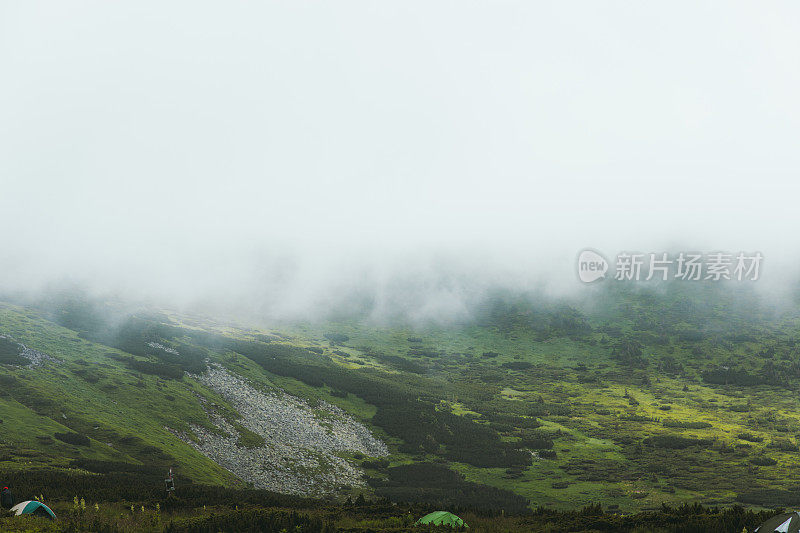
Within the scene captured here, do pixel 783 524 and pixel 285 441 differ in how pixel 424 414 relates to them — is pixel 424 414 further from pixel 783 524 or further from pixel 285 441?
pixel 783 524

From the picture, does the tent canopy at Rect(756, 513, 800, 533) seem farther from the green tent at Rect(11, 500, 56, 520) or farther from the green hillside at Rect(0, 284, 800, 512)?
the green tent at Rect(11, 500, 56, 520)

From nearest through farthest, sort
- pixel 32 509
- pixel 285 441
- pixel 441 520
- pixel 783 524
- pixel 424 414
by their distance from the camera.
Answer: pixel 783 524 < pixel 32 509 < pixel 441 520 < pixel 285 441 < pixel 424 414

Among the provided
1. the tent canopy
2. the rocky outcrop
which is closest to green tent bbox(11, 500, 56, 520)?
the rocky outcrop

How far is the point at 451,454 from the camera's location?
251 ft

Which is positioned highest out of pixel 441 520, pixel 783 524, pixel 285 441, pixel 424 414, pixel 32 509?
pixel 783 524

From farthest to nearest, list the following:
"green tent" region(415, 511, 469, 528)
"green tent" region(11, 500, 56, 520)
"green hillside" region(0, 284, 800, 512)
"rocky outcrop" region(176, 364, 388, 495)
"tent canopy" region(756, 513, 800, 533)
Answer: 1. "rocky outcrop" region(176, 364, 388, 495)
2. "green hillside" region(0, 284, 800, 512)
3. "green tent" region(415, 511, 469, 528)
4. "green tent" region(11, 500, 56, 520)
5. "tent canopy" region(756, 513, 800, 533)

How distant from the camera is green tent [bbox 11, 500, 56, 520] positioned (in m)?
24.2

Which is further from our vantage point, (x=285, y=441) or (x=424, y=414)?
(x=424, y=414)

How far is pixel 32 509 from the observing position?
24406mm

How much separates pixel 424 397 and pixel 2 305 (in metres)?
99.0

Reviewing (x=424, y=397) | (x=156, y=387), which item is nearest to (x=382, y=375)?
(x=424, y=397)

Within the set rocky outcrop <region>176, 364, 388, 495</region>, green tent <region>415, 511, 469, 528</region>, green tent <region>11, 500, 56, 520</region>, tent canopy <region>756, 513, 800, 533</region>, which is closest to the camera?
tent canopy <region>756, 513, 800, 533</region>

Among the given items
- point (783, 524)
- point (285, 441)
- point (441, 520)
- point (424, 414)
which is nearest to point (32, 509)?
point (441, 520)

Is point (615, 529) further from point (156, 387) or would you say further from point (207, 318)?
point (207, 318)
